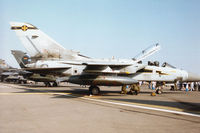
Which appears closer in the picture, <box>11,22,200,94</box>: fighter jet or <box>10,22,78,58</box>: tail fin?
<box>11,22,200,94</box>: fighter jet

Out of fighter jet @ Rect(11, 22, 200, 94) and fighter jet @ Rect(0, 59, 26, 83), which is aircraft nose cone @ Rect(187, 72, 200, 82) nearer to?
fighter jet @ Rect(11, 22, 200, 94)

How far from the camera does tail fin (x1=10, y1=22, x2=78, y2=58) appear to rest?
13.8 meters

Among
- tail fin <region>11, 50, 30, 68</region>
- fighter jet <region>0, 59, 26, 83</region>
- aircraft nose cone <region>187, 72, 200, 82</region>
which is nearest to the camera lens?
aircraft nose cone <region>187, 72, 200, 82</region>

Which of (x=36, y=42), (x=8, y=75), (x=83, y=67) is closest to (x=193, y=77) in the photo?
(x=83, y=67)

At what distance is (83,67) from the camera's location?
13.8 m

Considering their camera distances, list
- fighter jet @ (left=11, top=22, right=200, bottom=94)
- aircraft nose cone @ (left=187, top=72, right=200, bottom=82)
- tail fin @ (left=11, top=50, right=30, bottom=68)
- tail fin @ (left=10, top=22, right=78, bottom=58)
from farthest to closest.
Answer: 1. tail fin @ (left=11, top=50, right=30, bottom=68)
2. aircraft nose cone @ (left=187, top=72, right=200, bottom=82)
3. tail fin @ (left=10, top=22, right=78, bottom=58)
4. fighter jet @ (left=11, top=22, right=200, bottom=94)

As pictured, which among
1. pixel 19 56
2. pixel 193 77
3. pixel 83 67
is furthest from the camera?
pixel 19 56

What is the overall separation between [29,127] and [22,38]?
10.8m

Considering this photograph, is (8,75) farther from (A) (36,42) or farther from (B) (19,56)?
(A) (36,42)

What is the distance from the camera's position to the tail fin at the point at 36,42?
1384cm

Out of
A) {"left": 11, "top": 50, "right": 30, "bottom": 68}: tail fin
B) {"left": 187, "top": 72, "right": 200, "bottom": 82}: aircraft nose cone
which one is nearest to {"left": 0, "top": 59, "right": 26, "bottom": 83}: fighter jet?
{"left": 11, "top": 50, "right": 30, "bottom": 68}: tail fin

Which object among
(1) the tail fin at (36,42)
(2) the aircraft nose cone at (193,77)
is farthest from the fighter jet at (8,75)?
(2) the aircraft nose cone at (193,77)

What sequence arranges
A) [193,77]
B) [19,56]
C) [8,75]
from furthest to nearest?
[8,75] → [19,56] → [193,77]

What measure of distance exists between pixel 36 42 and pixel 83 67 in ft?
14.0
